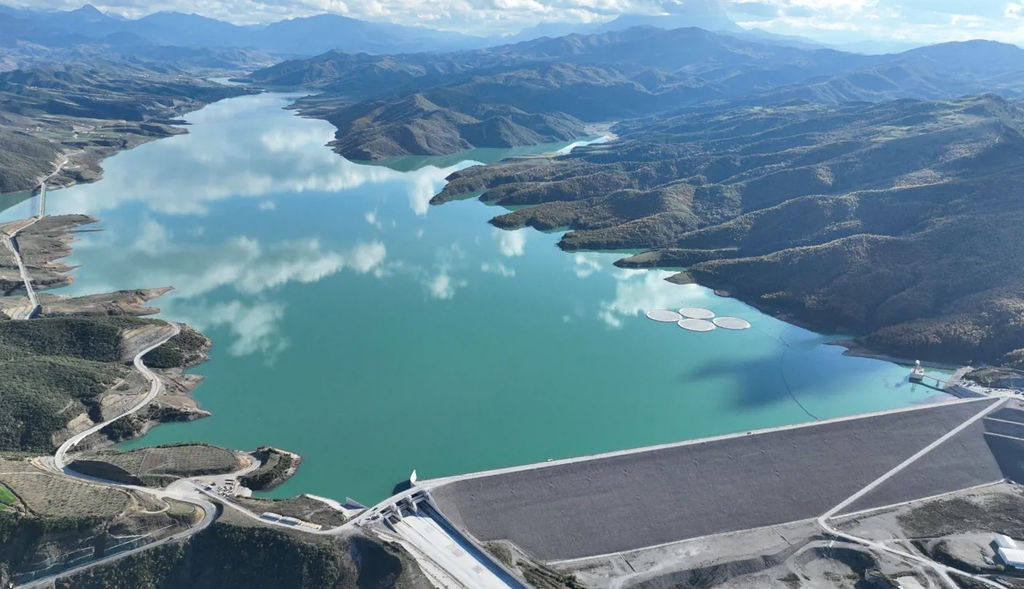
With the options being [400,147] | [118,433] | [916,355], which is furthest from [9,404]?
[400,147]

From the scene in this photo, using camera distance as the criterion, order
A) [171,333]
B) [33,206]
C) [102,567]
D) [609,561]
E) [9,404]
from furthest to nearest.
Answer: [33,206]
[171,333]
[9,404]
[609,561]
[102,567]

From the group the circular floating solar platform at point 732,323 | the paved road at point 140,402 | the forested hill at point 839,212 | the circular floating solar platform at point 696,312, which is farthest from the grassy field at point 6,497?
the forested hill at point 839,212

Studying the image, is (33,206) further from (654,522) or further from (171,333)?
(654,522)

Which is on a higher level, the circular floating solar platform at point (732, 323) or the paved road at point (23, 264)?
the circular floating solar platform at point (732, 323)

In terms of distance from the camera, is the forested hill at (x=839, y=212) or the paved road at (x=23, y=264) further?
the forested hill at (x=839, y=212)

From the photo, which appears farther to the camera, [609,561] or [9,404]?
[9,404]

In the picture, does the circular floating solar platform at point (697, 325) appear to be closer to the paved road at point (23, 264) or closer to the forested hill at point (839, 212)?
the forested hill at point (839, 212)

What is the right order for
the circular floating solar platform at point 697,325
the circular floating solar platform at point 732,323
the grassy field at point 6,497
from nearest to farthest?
the grassy field at point 6,497, the circular floating solar platform at point 697,325, the circular floating solar platform at point 732,323
